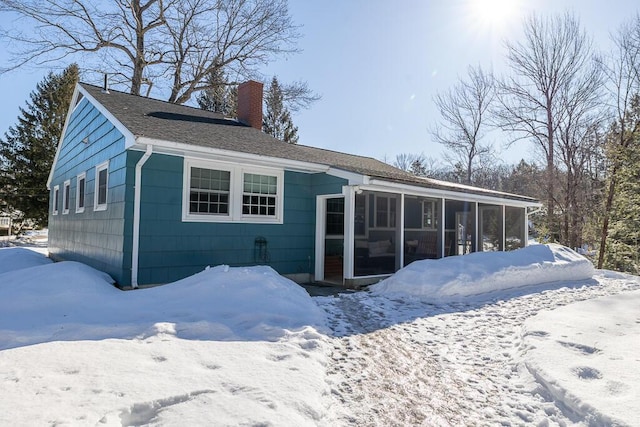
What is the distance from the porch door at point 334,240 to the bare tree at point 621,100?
13.5m

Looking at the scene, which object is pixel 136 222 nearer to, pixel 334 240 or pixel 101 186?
pixel 101 186

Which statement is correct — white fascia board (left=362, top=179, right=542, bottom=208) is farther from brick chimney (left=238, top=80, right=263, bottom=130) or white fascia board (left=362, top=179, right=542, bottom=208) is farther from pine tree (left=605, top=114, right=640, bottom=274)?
brick chimney (left=238, top=80, right=263, bottom=130)

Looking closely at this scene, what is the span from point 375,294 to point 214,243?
338 centimetres

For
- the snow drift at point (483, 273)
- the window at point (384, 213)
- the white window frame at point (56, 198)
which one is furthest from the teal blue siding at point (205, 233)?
the white window frame at point (56, 198)

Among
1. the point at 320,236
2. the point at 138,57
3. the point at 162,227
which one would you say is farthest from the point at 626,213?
the point at 138,57

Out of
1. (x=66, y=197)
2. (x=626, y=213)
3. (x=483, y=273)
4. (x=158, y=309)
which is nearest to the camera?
(x=158, y=309)

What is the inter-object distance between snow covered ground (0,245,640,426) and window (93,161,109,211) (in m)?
1.68

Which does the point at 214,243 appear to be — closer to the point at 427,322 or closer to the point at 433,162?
the point at 427,322

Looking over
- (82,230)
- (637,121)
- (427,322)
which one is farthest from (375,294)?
(637,121)

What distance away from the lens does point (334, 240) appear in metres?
10.7

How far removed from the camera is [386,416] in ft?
9.38

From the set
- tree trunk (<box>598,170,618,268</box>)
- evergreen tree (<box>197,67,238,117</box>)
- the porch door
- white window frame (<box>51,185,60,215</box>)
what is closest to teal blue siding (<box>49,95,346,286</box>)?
the porch door

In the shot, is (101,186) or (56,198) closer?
(101,186)

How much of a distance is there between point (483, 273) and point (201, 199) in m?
6.17
